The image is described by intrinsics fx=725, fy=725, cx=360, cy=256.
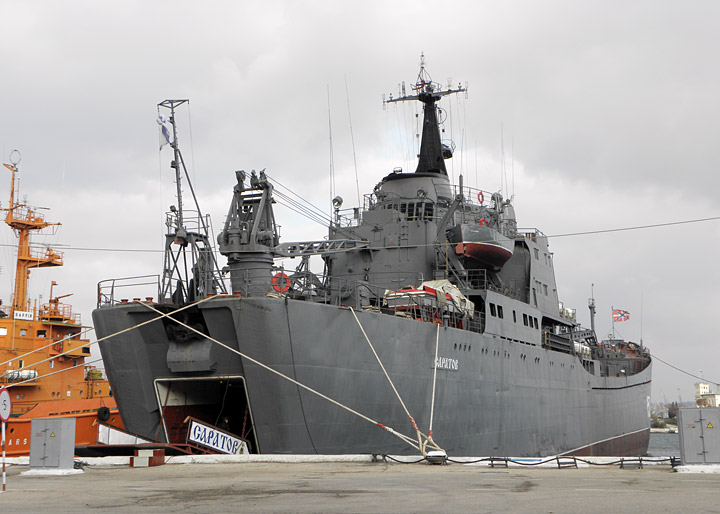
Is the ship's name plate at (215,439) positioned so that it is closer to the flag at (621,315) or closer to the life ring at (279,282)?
the life ring at (279,282)

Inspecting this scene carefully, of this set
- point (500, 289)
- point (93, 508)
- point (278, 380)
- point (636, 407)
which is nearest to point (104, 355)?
point (278, 380)

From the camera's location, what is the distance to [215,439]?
54.3ft

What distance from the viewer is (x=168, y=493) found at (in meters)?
10.4

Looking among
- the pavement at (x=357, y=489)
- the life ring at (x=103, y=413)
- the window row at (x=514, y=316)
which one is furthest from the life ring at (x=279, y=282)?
the window row at (x=514, y=316)

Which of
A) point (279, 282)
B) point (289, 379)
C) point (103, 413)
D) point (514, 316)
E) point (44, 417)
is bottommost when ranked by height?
point (44, 417)

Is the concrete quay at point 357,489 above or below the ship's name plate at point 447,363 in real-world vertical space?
below

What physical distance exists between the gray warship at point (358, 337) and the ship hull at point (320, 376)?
0.12ft

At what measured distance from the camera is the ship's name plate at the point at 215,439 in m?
16.2

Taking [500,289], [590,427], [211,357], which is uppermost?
[500,289]

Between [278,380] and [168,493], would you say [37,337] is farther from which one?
[168,493]

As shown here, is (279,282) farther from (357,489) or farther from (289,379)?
(357,489)

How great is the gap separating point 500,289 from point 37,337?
19.9 metres

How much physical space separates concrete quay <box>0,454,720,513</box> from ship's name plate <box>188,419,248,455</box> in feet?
3.37

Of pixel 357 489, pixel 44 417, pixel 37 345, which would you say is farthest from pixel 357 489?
pixel 37 345
